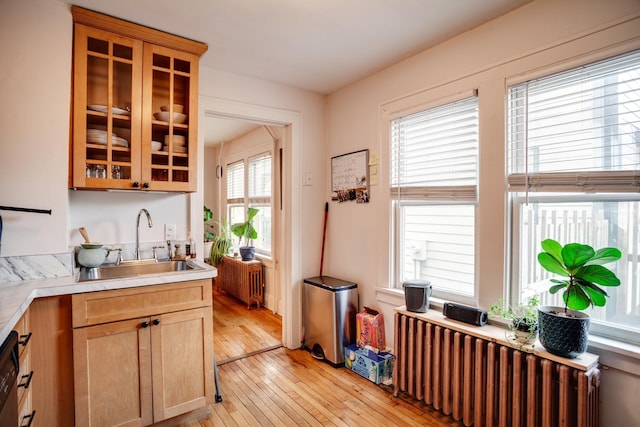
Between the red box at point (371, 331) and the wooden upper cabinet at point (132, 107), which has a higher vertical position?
the wooden upper cabinet at point (132, 107)

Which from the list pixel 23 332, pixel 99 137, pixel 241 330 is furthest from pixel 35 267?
pixel 241 330

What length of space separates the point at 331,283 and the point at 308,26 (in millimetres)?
2079

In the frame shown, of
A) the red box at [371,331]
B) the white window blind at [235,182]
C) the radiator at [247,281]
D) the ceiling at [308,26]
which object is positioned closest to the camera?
the ceiling at [308,26]

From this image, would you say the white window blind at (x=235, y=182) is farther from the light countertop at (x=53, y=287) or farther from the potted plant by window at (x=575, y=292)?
the potted plant by window at (x=575, y=292)

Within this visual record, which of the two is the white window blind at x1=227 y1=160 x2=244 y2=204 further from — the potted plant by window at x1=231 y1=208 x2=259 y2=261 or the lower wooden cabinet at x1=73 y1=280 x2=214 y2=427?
the lower wooden cabinet at x1=73 y1=280 x2=214 y2=427

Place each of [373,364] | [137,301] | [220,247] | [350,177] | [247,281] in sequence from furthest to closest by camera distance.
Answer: [220,247] → [247,281] → [350,177] → [373,364] → [137,301]

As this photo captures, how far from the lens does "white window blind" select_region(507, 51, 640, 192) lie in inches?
62.3

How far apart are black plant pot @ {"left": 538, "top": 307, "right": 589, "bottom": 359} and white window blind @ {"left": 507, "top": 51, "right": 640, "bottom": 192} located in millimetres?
658

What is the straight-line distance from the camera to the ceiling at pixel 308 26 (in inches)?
76.0

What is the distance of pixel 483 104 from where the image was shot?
2109 millimetres

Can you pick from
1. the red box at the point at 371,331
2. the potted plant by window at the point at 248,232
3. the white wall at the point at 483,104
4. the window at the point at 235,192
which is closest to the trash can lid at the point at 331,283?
the white wall at the point at 483,104

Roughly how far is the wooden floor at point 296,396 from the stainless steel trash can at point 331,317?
0.13 m

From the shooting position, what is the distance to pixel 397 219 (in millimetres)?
2727

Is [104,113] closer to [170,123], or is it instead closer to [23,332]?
[170,123]
